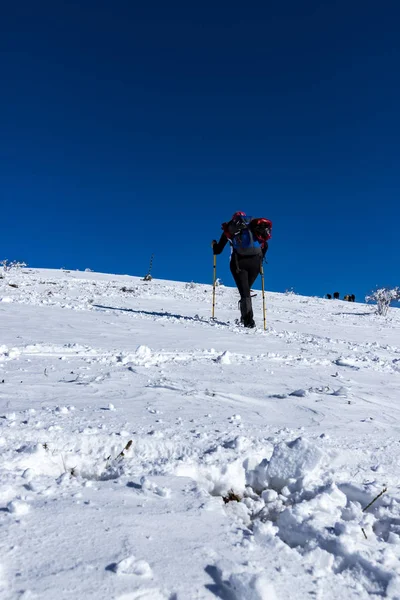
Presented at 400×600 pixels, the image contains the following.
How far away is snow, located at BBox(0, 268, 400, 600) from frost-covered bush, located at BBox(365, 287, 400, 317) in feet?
37.7

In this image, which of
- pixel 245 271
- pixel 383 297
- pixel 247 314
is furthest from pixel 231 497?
pixel 383 297

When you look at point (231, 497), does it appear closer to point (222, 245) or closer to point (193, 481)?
point (193, 481)

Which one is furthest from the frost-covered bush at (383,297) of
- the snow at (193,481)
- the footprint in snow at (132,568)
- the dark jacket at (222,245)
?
the footprint in snow at (132,568)

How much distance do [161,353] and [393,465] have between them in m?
3.18

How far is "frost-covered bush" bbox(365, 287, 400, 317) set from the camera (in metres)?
15.0

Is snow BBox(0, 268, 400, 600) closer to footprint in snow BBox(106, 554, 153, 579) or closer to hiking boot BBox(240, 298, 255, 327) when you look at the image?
footprint in snow BBox(106, 554, 153, 579)

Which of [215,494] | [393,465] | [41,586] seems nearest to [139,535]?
[41,586]

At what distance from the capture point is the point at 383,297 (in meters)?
15.5

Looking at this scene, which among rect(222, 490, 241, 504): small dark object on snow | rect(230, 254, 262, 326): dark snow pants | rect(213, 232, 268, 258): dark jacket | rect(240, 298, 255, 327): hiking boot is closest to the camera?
rect(222, 490, 241, 504): small dark object on snow

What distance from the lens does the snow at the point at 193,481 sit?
1377 millimetres

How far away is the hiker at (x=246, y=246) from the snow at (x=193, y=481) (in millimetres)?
4717

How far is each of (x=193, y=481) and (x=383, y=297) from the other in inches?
594

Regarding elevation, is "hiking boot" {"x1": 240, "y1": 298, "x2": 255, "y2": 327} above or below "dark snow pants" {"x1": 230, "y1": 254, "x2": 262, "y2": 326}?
below

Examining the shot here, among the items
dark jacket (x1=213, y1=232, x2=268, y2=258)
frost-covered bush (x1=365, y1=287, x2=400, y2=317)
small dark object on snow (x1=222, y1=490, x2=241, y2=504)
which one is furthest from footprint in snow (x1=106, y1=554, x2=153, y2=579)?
frost-covered bush (x1=365, y1=287, x2=400, y2=317)
